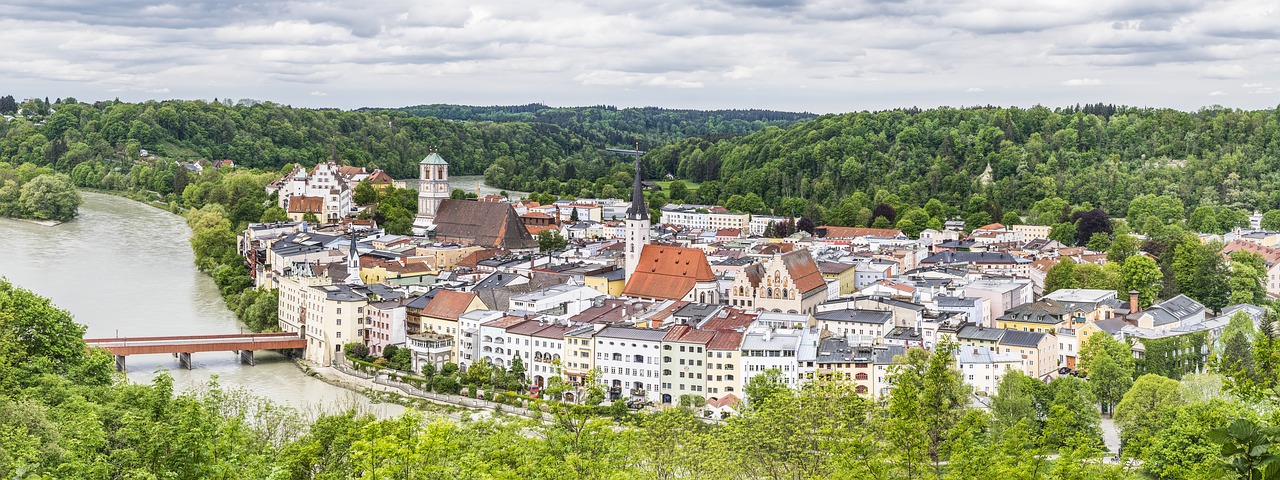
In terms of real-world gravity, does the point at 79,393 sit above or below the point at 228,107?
below

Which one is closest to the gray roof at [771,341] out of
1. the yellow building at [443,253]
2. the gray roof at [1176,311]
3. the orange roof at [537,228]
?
the gray roof at [1176,311]

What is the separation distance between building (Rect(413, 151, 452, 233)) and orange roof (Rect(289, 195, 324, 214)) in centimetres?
420

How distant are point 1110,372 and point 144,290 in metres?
24.9

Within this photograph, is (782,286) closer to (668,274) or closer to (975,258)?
(668,274)

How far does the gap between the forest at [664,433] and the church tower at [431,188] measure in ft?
80.9

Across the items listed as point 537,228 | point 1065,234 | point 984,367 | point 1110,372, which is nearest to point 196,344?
point 984,367

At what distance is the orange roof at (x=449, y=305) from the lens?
26781 mm

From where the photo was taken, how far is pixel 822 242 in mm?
45750

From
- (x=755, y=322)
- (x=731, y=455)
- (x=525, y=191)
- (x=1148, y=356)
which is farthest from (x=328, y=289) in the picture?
(x=525, y=191)

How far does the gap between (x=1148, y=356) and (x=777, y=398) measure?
413 inches

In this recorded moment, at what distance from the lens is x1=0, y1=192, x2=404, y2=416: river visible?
2466cm

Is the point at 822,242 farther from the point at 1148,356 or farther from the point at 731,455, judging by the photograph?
the point at 731,455

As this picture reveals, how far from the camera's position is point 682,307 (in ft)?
91.1

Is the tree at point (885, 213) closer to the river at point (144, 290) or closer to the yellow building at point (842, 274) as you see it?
the yellow building at point (842, 274)
